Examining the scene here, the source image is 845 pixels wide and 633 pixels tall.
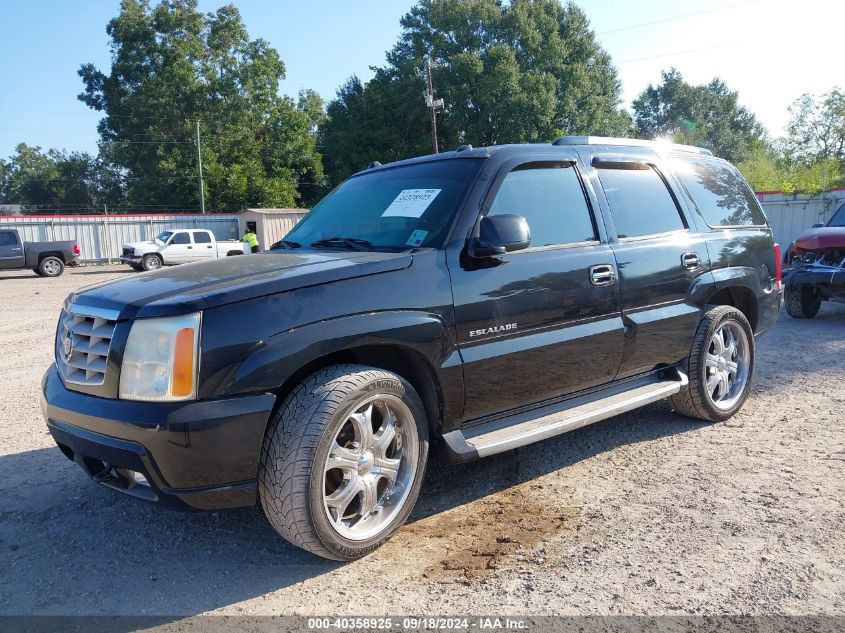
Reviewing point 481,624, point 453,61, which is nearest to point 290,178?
point 453,61

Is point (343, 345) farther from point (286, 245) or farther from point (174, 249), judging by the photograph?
point (174, 249)

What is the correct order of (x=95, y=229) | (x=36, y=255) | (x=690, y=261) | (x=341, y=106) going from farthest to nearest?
(x=341, y=106) → (x=95, y=229) → (x=36, y=255) → (x=690, y=261)

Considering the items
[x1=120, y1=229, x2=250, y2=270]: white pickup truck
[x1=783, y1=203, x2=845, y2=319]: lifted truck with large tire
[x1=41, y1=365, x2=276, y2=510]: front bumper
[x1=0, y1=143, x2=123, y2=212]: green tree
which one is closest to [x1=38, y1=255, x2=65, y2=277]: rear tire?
[x1=120, y1=229, x2=250, y2=270]: white pickup truck

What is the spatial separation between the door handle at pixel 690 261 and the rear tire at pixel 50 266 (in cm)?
2441

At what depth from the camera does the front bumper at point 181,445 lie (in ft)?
8.52

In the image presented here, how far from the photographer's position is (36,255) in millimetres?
23250

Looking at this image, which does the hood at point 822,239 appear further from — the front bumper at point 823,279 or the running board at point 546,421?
the running board at point 546,421

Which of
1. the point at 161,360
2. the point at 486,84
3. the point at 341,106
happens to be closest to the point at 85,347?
the point at 161,360

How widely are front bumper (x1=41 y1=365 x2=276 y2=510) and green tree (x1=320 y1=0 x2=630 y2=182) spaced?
150 ft

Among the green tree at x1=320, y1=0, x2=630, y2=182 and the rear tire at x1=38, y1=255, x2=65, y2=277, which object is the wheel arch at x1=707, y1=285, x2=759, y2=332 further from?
the green tree at x1=320, y1=0, x2=630, y2=182

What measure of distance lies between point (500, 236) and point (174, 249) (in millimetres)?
26335

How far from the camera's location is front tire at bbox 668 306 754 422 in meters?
4.68

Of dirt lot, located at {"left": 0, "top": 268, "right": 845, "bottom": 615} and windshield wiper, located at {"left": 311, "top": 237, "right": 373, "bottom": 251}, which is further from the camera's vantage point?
windshield wiper, located at {"left": 311, "top": 237, "right": 373, "bottom": 251}

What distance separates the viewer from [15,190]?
3095 inches
